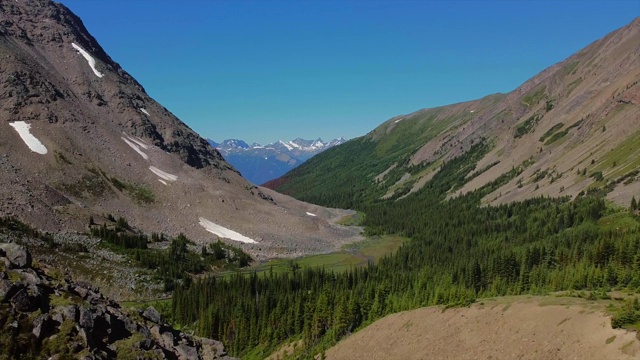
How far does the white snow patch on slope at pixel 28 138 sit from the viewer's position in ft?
437

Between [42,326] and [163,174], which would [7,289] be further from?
[163,174]

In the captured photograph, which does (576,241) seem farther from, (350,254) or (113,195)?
(113,195)

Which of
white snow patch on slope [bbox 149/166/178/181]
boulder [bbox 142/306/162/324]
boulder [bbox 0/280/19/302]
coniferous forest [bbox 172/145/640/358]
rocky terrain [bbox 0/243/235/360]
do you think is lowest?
coniferous forest [bbox 172/145/640/358]

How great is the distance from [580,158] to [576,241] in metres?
92.0

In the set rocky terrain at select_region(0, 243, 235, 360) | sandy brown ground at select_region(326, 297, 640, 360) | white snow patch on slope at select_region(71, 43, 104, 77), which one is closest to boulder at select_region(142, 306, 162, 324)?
rocky terrain at select_region(0, 243, 235, 360)

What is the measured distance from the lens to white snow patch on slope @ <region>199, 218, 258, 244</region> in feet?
476

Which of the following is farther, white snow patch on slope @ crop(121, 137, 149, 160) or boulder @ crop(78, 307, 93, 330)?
white snow patch on slope @ crop(121, 137, 149, 160)

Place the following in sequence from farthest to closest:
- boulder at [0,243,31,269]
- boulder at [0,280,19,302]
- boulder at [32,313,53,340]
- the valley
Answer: boulder at [0,243,31,269]
the valley
boulder at [0,280,19,302]
boulder at [32,313,53,340]

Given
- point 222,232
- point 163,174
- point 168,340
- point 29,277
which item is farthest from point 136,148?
point 29,277

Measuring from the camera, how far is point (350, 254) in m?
150

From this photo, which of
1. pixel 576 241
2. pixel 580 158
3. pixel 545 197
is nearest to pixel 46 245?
pixel 576 241

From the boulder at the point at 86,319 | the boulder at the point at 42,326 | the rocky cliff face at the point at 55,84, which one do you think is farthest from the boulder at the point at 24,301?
the rocky cliff face at the point at 55,84

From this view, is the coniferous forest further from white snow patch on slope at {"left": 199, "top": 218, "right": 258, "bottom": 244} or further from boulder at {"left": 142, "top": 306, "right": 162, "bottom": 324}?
white snow patch on slope at {"left": 199, "top": 218, "right": 258, "bottom": 244}

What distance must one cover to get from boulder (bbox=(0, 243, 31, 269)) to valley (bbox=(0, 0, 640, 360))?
223 mm
